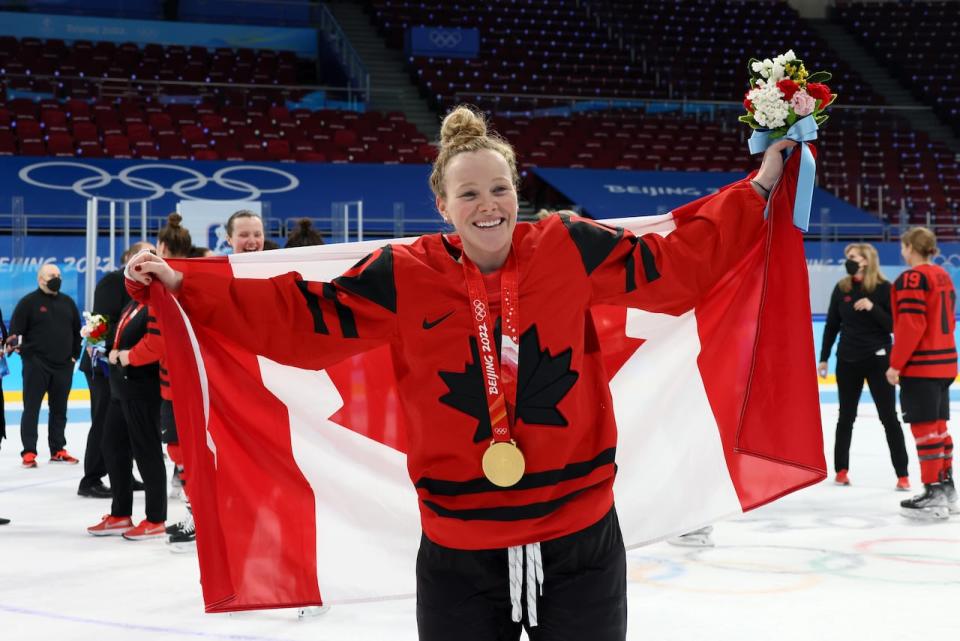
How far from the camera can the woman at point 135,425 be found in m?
5.38

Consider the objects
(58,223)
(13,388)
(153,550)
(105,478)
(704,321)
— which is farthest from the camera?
(58,223)

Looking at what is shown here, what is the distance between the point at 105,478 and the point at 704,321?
5.88 m

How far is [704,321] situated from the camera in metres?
2.98

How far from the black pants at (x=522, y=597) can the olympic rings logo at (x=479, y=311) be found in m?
0.46

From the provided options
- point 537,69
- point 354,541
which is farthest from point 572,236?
point 537,69

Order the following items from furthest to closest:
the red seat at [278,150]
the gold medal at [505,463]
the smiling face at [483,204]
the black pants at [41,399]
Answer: the red seat at [278,150] → the black pants at [41,399] → the smiling face at [483,204] → the gold medal at [505,463]

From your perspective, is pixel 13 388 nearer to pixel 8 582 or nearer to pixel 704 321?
pixel 8 582

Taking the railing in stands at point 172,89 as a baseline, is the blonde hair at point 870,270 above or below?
below

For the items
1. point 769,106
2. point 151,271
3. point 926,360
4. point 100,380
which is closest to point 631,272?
point 769,106

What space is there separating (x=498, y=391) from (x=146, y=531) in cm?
405

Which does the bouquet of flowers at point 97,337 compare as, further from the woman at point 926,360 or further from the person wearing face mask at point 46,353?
the woman at point 926,360

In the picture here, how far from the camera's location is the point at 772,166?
2660 millimetres

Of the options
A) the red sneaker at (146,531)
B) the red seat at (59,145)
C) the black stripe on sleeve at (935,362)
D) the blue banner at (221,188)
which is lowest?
the red sneaker at (146,531)

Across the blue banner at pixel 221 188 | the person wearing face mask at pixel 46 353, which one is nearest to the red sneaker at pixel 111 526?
the person wearing face mask at pixel 46 353
